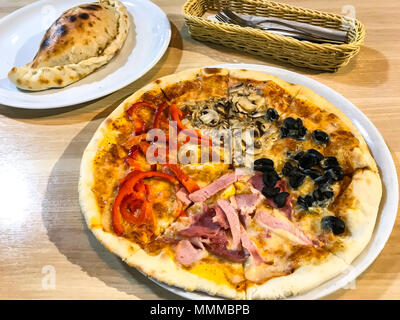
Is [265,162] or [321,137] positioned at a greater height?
[321,137]

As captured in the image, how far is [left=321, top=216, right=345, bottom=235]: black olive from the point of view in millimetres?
1979

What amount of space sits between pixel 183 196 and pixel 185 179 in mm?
117

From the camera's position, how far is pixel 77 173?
2631mm

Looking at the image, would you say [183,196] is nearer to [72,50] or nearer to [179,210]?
[179,210]

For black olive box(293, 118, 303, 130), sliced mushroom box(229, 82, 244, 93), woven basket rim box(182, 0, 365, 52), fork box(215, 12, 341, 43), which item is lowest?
black olive box(293, 118, 303, 130)

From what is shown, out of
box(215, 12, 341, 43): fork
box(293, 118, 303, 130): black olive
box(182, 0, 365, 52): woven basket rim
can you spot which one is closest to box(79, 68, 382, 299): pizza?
box(293, 118, 303, 130): black olive

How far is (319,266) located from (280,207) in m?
0.42

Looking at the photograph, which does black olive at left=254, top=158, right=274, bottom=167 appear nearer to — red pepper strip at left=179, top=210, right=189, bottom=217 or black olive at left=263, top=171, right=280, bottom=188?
black olive at left=263, top=171, right=280, bottom=188

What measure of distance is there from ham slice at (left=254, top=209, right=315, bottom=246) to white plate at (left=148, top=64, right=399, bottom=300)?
0.26m

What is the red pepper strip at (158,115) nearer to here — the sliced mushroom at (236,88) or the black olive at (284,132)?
the sliced mushroom at (236,88)

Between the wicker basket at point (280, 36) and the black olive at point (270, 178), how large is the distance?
47.8 inches

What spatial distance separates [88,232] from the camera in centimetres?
232

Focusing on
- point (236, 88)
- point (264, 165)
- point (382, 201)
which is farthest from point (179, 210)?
point (382, 201)
